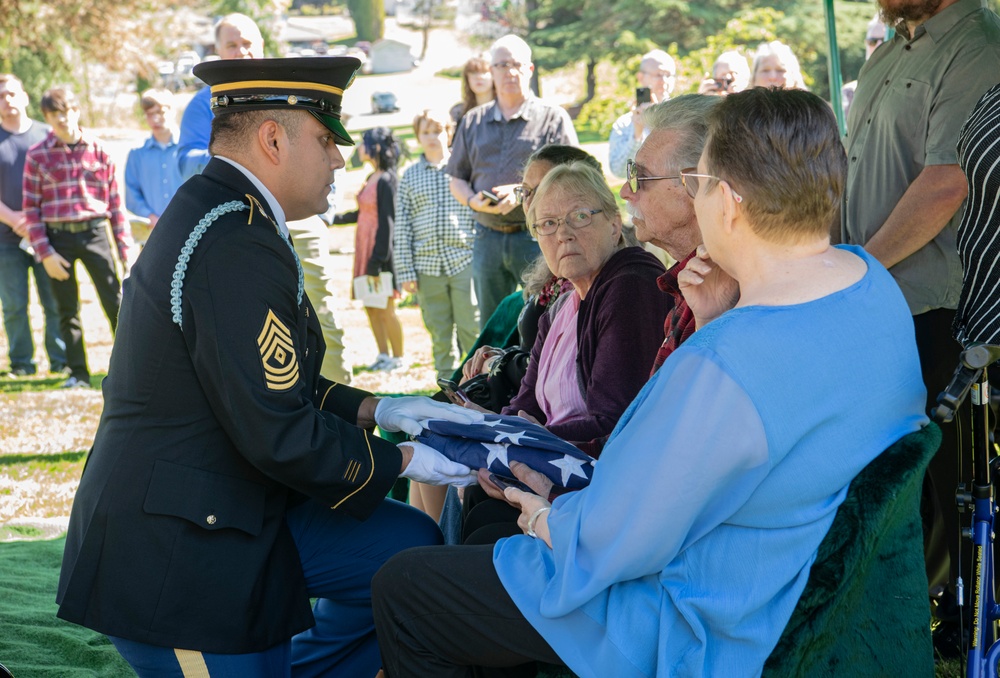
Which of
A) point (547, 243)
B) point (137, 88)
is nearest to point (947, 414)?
point (547, 243)

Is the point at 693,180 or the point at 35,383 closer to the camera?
the point at 693,180

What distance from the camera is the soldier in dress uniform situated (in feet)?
7.11

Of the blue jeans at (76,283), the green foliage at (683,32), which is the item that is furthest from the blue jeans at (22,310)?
the green foliage at (683,32)

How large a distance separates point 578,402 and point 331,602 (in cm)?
92

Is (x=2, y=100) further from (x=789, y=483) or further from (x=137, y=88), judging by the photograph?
(x=137, y=88)

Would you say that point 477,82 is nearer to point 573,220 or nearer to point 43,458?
point 43,458

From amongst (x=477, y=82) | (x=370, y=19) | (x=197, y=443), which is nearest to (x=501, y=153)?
(x=477, y=82)

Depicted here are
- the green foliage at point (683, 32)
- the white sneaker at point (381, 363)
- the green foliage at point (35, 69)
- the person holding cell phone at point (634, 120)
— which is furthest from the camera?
the green foliage at point (35, 69)

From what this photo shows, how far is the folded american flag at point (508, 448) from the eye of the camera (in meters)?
2.40

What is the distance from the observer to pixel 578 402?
2.94 metres

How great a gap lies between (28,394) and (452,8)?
37228 mm

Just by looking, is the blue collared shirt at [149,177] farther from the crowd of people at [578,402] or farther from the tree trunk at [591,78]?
the tree trunk at [591,78]

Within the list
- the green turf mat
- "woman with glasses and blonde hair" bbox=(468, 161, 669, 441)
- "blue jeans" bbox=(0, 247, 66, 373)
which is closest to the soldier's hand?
"blue jeans" bbox=(0, 247, 66, 373)

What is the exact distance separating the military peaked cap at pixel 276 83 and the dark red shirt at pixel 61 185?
19.3 feet
